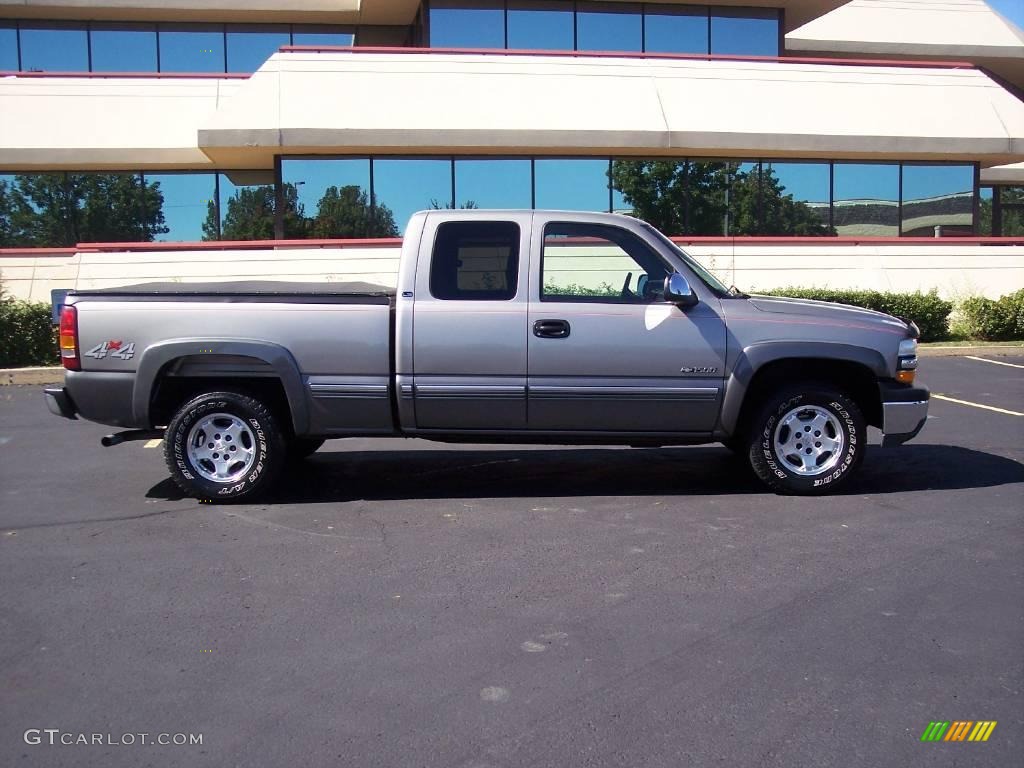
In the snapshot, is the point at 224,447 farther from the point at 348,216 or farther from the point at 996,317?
the point at 996,317

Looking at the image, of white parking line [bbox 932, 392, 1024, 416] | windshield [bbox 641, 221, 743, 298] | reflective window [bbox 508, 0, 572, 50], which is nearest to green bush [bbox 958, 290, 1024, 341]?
white parking line [bbox 932, 392, 1024, 416]

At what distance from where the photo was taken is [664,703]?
392 cm

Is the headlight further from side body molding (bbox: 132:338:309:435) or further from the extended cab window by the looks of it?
side body molding (bbox: 132:338:309:435)

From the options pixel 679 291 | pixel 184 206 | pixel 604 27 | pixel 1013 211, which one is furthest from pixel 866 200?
pixel 679 291

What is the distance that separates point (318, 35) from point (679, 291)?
20442 millimetres

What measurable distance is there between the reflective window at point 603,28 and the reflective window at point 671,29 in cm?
41

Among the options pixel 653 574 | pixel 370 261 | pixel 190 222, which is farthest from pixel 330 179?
pixel 653 574

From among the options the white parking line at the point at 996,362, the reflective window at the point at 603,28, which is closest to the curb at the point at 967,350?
the white parking line at the point at 996,362

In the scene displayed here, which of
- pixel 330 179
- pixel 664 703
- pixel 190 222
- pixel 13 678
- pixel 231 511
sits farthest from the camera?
pixel 190 222

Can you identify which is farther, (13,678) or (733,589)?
(733,589)

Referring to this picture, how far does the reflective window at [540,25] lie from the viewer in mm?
22000

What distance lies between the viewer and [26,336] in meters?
15.2

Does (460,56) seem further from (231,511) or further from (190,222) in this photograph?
(231,511)

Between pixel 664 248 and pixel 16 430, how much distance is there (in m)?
7.15
